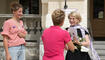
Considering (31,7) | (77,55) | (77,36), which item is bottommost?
(77,55)

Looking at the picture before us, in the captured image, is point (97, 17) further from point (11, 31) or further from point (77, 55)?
point (11, 31)

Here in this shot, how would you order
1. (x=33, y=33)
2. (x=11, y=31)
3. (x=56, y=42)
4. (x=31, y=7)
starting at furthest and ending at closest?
(x=31, y=7) < (x=33, y=33) < (x=11, y=31) < (x=56, y=42)

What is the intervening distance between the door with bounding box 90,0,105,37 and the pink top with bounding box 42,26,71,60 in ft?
19.7

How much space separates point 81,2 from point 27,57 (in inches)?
97.7

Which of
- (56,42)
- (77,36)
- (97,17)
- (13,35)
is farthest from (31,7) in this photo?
(56,42)

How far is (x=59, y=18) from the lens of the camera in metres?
3.45

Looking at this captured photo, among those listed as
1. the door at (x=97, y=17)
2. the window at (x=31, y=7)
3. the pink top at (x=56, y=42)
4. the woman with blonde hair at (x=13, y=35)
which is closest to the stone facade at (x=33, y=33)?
the door at (x=97, y=17)

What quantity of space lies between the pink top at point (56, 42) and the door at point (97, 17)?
5998 millimetres

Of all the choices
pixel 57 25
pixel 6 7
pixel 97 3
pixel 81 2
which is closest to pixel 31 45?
pixel 81 2

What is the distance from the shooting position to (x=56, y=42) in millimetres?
3471

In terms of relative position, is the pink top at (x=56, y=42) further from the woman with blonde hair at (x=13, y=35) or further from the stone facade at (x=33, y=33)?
the stone facade at (x=33, y=33)

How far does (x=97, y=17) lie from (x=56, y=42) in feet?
20.3

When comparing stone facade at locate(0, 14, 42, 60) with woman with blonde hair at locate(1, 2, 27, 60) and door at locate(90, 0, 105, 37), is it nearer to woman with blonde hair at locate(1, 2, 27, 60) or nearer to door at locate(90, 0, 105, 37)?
door at locate(90, 0, 105, 37)

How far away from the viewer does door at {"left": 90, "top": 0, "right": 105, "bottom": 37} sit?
30.6ft
